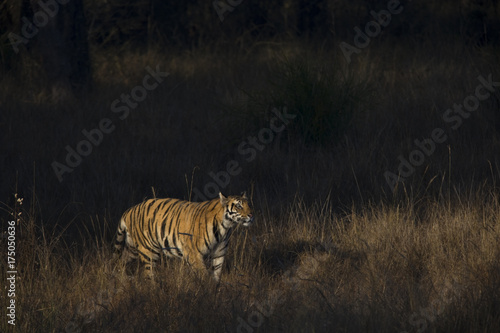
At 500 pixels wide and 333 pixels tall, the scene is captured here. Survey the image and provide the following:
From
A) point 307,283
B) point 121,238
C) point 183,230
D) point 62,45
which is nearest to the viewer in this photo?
point 307,283

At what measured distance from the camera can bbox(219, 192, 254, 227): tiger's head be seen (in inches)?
164

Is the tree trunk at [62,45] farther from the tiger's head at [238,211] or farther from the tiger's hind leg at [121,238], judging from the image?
the tiger's head at [238,211]

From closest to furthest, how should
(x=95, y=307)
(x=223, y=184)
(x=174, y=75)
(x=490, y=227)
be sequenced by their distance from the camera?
1. (x=95, y=307)
2. (x=490, y=227)
3. (x=223, y=184)
4. (x=174, y=75)

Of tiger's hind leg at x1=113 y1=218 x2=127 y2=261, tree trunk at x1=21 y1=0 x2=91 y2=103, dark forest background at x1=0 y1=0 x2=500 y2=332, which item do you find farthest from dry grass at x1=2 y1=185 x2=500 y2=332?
tree trunk at x1=21 y1=0 x2=91 y2=103

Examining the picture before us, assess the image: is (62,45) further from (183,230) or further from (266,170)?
(183,230)

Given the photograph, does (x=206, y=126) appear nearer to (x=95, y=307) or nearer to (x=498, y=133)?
(x=498, y=133)

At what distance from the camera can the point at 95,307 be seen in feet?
12.2

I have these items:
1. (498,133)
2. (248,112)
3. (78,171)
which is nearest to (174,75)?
(248,112)

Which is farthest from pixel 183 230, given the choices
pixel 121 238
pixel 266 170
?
pixel 266 170

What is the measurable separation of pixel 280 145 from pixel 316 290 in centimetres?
347

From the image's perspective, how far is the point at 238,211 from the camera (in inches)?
164

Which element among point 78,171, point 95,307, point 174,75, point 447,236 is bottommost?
point 447,236

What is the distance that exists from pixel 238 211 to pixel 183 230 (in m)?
0.51

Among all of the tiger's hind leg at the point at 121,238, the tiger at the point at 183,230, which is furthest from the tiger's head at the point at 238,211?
the tiger's hind leg at the point at 121,238
